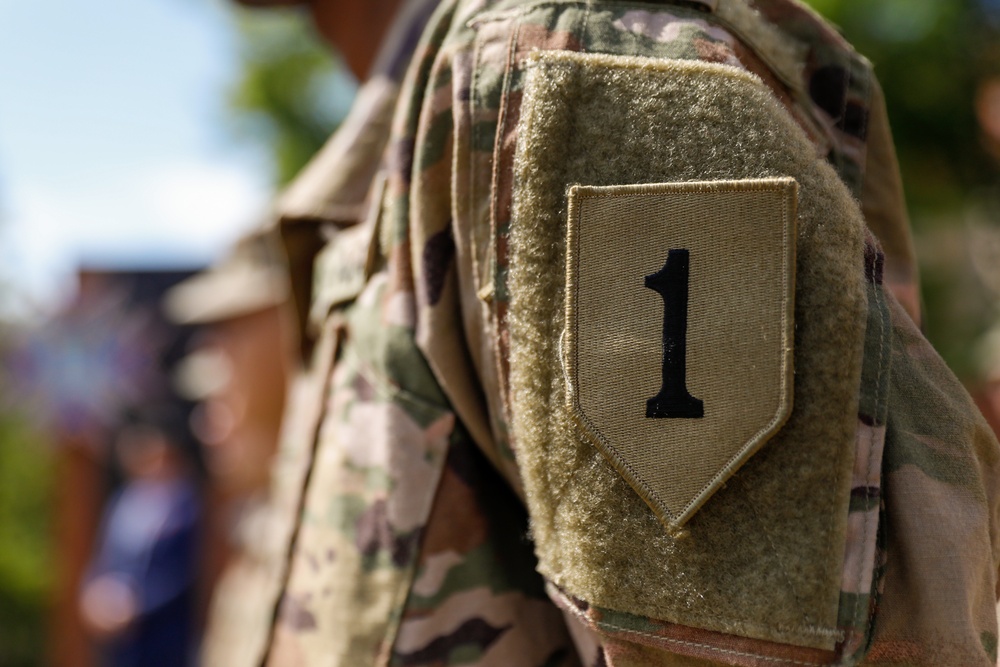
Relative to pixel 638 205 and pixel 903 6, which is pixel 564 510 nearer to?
pixel 638 205

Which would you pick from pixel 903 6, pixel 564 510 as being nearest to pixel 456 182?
pixel 564 510

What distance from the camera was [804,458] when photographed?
0.66m

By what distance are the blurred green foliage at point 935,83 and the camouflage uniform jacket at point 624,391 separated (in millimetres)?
3240

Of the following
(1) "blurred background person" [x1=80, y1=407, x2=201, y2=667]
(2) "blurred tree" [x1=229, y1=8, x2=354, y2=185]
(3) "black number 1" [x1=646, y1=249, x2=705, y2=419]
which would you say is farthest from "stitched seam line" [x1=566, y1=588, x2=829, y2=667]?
(2) "blurred tree" [x1=229, y1=8, x2=354, y2=185]

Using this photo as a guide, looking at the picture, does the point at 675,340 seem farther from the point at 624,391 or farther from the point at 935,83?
the point at 935,83

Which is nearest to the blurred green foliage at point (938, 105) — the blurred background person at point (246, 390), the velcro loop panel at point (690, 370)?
the blurred background person at point (246, 390)

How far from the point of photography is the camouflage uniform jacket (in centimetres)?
66

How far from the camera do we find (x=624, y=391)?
719 mm

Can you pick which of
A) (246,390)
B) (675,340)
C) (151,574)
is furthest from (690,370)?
(151,574)

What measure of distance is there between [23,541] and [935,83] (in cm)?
1045

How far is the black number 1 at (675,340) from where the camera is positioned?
698mm

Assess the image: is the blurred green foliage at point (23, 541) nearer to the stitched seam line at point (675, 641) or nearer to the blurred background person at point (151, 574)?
the blurred background person at point (151, 574)

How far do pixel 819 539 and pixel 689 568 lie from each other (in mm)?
96

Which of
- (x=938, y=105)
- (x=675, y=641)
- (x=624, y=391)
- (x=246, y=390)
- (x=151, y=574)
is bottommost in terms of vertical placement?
(x=151, y=574)
